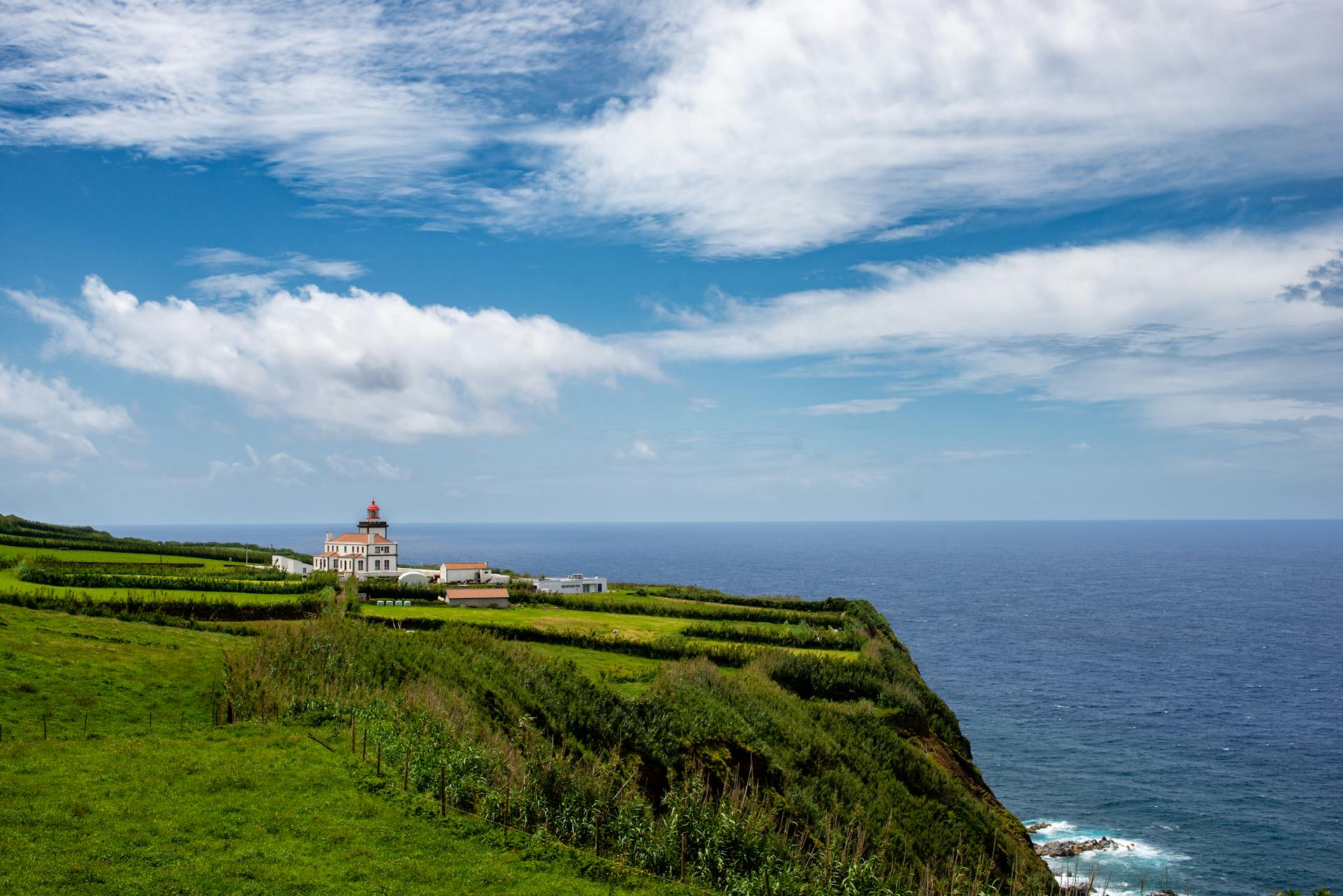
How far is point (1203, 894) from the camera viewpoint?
45.5m

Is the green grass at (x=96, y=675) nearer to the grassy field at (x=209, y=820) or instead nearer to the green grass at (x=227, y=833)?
the grassy field at (x=209, y=820)

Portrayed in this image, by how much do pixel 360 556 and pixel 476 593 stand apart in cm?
2294

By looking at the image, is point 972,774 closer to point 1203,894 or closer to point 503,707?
point 1203,894

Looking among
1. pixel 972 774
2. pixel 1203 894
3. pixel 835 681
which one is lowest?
pixel 1203 894

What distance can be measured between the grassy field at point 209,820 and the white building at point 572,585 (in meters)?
66.3

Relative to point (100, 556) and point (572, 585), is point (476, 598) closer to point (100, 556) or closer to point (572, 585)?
point (572, 585)

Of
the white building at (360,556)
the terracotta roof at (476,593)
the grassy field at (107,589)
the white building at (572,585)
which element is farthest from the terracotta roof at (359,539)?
the terracotta roof at (476,593)

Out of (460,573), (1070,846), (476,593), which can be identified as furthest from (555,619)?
(1070,846)

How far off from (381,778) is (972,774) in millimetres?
39569

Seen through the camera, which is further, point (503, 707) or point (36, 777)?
point (503, 707)

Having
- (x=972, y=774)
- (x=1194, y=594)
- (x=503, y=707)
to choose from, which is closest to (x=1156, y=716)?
(x=972, y=774)

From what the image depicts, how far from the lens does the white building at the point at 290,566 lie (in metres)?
89.6

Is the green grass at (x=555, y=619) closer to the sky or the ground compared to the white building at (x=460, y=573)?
closer to the ground

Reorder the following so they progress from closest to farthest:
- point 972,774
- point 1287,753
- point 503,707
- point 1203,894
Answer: point 503,707 < point 1203,894 < point 972,774 < point 1287,753
